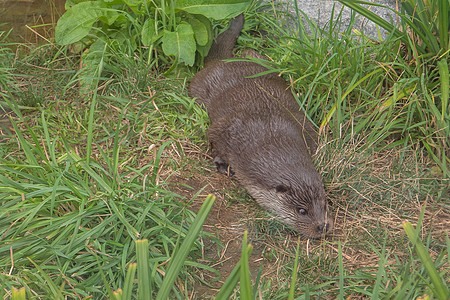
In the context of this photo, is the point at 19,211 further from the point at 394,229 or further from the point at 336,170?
the point at 394,229

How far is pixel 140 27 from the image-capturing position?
132 inches

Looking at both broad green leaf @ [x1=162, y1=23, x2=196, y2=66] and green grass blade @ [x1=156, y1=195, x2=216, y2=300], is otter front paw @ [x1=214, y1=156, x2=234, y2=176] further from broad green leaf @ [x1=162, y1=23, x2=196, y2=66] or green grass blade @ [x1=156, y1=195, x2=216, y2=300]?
green grass blade @ [x1=156, y1=195, x2=216, y2=300]

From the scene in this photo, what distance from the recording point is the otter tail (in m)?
3.65

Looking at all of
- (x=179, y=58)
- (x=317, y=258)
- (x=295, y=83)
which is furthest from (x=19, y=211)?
(x=295, y=83)

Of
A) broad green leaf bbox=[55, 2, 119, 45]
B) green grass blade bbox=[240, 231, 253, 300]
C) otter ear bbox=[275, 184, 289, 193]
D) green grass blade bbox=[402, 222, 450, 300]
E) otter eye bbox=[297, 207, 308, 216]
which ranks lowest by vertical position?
otter eye bbox=[297, 207, 308, 216]

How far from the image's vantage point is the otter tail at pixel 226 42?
12.0 ft

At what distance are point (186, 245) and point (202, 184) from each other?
146 centimetres

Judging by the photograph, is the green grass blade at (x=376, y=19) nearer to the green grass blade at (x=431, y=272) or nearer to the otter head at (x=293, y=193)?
the otter head at (x=293, y=193)

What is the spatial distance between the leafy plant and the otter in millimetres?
263

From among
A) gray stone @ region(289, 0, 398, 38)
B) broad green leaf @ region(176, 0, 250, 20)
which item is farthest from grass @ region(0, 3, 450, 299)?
broad green leaf @ region(176, 0, 250, 20)

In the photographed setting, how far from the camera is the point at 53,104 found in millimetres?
3164

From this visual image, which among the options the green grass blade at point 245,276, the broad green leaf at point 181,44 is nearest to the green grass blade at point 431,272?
the green grass blade at point 245,276

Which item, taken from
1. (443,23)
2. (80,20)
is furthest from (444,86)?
(80,20)

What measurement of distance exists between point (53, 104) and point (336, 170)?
1.86m
